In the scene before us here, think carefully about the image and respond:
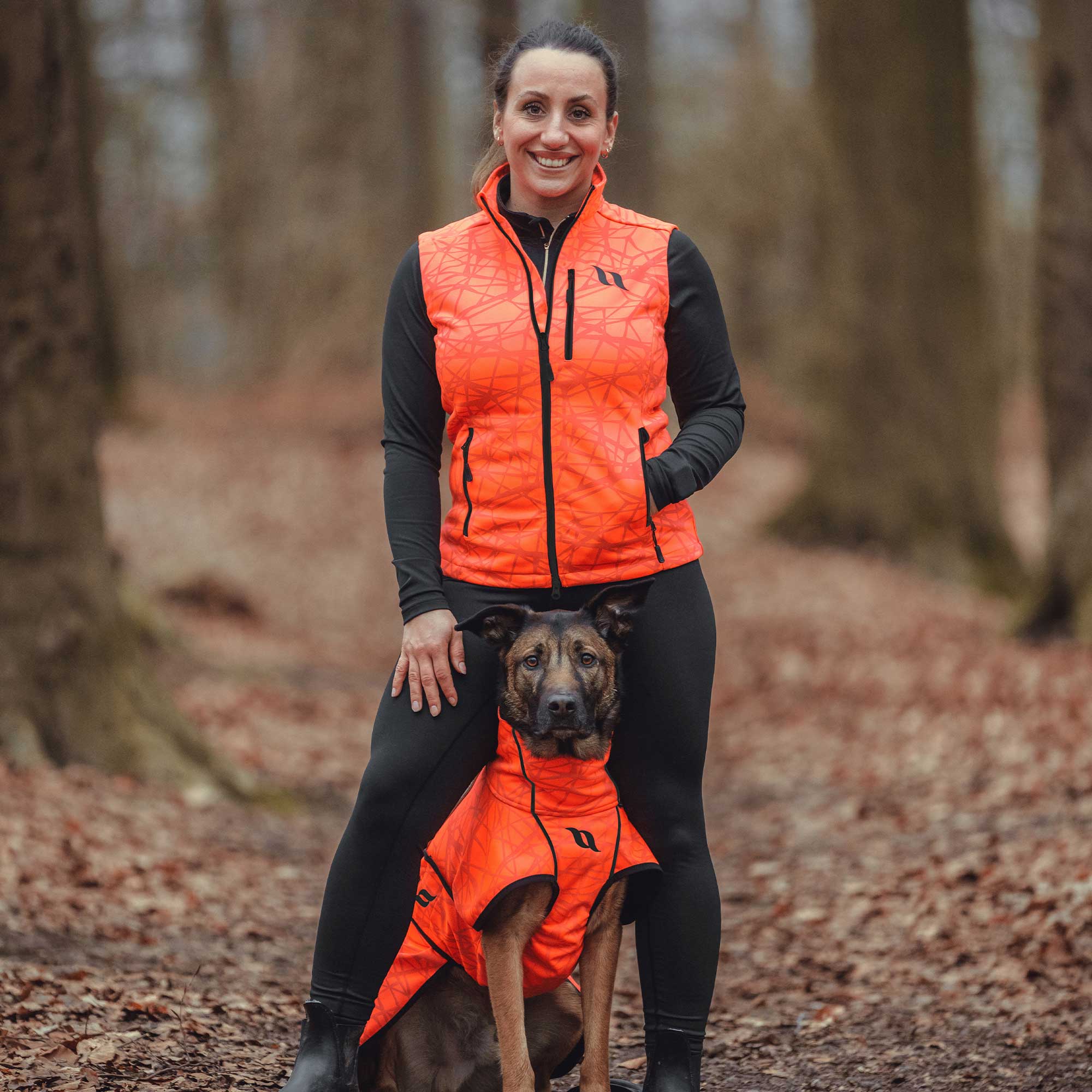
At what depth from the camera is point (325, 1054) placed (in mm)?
3537

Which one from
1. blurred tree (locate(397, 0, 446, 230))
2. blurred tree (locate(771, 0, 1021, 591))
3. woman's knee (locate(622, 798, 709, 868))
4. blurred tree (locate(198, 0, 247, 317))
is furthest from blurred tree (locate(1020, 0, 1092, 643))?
blurred tree (locate(198, 0, 247, 317))

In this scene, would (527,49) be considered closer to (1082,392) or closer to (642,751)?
(642,751)

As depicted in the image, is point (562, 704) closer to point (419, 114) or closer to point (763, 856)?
point (763, 856)

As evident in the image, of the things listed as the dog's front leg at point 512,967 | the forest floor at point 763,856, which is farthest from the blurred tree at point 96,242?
the dog's front leg at point 512,967

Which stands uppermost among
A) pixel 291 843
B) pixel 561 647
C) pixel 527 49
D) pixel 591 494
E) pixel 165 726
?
pixel 527 49

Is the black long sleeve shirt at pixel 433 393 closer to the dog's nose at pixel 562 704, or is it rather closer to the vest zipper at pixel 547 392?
the vest zipper at pixel 547 392

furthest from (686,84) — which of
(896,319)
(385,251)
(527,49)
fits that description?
(527,49)

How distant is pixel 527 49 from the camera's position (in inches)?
140

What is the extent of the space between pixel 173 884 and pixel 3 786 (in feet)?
3.00

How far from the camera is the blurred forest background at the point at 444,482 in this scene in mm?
4801

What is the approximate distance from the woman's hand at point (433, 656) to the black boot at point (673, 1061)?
1101mm

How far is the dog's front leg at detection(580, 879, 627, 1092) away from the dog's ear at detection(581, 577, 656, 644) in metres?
0.68

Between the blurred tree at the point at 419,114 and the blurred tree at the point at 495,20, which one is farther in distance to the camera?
the blurred tree at the point at 419,114

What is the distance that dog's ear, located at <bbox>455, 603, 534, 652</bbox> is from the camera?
3.42 metres
